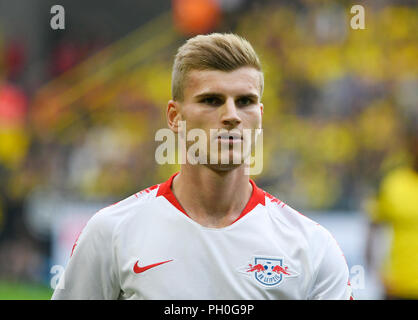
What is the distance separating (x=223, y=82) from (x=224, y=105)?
0.10 meters

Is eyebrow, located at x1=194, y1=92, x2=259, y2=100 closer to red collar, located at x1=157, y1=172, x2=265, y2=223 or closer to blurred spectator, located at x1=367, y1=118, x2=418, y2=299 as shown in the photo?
red collar, located at x1=157, y1=172, x2=265, y2=223

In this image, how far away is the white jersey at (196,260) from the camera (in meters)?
2.79

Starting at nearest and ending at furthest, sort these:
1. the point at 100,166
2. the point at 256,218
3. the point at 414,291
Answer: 1. the point at 256,218
2. the point at 414,291
3. the point at 100,166

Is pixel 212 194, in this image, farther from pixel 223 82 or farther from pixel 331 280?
pixel 331 280

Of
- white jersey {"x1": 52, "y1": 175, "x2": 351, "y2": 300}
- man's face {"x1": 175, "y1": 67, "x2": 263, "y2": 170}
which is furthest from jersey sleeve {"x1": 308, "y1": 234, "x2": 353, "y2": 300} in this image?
man's face {"x1": 175, "y1": 67, "x2": 263, "y2": 170}

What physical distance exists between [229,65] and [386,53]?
1066 cm

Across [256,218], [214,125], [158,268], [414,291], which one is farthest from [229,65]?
[414,291]

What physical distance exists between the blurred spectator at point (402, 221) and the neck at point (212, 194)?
4.47m

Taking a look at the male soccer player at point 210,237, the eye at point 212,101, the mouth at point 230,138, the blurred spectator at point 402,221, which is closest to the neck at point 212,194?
the male soccer player at point 210,237

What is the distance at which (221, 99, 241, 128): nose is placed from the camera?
2766 millimetres

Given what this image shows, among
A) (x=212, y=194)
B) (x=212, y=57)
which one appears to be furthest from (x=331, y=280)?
(x=212, y=57)

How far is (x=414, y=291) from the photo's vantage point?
23.6 feet
